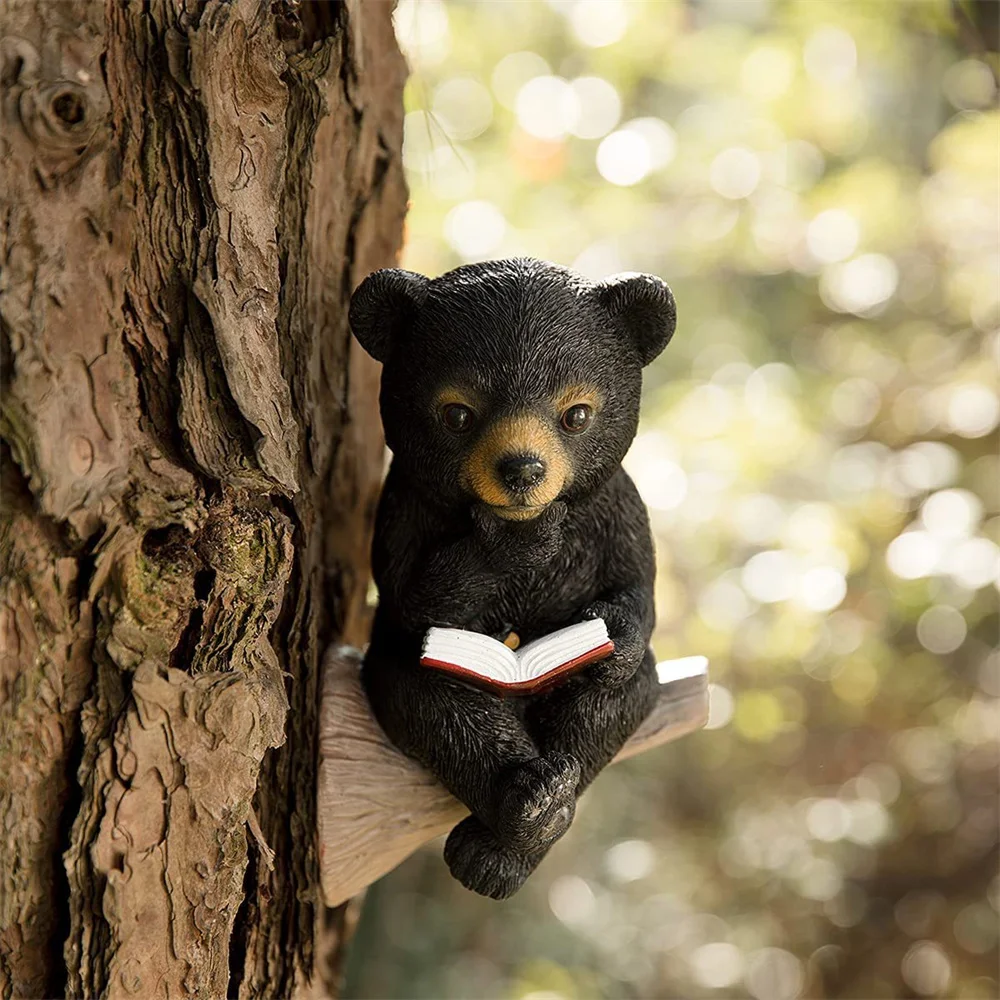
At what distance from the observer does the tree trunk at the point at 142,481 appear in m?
0.92

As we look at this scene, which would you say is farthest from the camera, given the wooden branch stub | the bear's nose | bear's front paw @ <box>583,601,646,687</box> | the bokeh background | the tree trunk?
the bokeh background

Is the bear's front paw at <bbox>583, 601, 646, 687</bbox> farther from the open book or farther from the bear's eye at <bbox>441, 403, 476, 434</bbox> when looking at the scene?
the bear's eye at <bbox>441, 403, 476, 434</bbox>

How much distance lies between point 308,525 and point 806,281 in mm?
2134

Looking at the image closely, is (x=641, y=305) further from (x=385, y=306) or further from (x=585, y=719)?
(x=585, y=719)

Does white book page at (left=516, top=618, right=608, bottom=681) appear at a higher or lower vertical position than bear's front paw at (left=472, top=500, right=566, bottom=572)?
lower

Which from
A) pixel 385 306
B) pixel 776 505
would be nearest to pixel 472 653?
pixel 385 306

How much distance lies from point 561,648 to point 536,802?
0.15 metres

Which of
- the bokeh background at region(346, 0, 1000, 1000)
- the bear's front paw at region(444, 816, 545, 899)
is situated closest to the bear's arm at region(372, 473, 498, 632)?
the bear's front paw at region(444, 816, 545, 899)

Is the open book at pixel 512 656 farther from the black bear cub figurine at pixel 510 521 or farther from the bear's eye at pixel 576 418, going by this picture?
the bear's eye at pixel 576 418

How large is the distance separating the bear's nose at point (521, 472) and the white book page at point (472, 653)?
18cm

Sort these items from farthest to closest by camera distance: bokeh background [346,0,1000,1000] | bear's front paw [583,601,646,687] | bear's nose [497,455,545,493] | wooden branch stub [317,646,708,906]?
bokeh background [346,0,1000,1000] → wooden branch stub [317,646,708,906] → bear's front paw [583,601,646,687] → bear's nose [497,455,545,493]

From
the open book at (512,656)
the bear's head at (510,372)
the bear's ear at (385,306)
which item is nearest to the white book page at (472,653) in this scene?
the open book at (512,656)

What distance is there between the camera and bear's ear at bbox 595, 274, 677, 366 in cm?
112

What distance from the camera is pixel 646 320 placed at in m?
1.13
